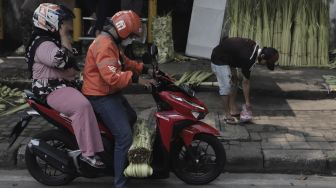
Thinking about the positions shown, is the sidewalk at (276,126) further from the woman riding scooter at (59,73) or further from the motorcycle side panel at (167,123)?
the woman riding scooter at (59,73)

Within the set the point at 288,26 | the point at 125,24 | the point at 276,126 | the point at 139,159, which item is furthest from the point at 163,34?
the point at 139,159

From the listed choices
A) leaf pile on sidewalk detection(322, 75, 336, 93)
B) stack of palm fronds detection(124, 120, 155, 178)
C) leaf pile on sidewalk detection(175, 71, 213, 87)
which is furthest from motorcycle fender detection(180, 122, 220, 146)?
leaf pile on sidewalk detection(322, 75, 336, 93)

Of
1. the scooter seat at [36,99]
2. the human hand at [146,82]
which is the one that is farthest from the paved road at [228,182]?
the human hand at [146,82]

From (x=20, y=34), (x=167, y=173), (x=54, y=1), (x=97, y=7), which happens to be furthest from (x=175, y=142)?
(x=20, y=34)

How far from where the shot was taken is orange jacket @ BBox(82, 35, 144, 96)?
14.7 feet

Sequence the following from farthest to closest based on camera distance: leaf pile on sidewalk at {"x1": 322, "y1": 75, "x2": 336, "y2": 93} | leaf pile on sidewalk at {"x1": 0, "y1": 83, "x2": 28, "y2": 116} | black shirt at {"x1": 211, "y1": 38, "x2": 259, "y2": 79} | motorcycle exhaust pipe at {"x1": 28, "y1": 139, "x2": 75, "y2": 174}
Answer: leaf pile on sidewalk at {"x1": 322, "y1": 75, "x2": 336, "y2": 93}, leaf pile on sidewalk at {"x1": 0, "y1": 83, "x2": 28, "y2": 116}, black shirt at {"x1": 211, "y1": 38, "x2": 259, "y2": 79}, motorcycle exhaust pipe at {"x1": 28, "y1": 139, "x2": 75, "y2": 174}

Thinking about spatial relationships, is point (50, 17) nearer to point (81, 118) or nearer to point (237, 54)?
point (81, 118)

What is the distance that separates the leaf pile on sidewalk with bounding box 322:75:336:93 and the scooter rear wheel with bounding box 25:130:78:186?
396cm

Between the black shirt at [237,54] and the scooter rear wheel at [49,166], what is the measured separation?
2.21 meters

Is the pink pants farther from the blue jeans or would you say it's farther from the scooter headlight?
the scooter headlight

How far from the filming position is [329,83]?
768 centimetres

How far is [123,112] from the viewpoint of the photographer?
4.81 m

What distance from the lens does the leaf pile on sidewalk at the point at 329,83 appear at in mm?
7485

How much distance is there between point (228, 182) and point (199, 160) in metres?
0.44
